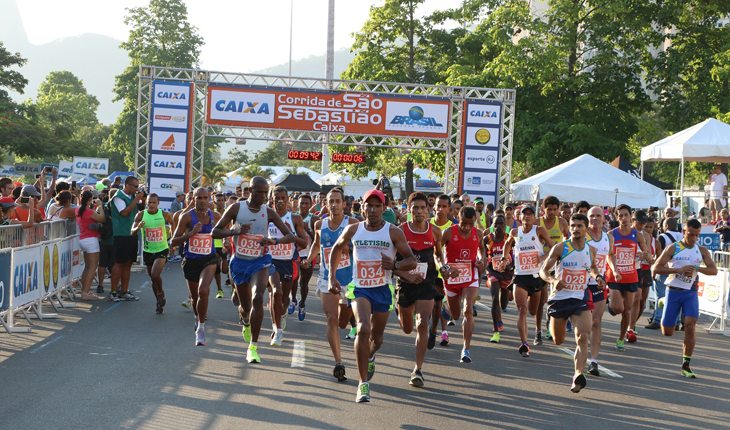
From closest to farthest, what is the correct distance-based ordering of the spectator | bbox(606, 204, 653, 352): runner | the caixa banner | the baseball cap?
bbox(606, 204, 653, 352): runner < the baseball cap < the spectator < the caixa banner

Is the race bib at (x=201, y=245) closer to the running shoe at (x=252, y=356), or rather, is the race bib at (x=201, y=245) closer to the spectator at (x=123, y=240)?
the running shoe at (x=252, y=356)

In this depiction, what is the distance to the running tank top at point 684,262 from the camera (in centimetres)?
1109

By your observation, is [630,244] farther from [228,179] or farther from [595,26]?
[228,179]

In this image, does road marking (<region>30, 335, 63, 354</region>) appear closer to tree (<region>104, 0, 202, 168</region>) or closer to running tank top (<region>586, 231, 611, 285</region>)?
running tank top (<region>586, 231, 611, 285</region>)

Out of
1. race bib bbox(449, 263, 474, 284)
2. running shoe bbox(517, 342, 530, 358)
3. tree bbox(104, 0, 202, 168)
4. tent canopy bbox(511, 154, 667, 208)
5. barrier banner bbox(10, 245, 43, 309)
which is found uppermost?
tree bbox(104, 0, 202, 168)

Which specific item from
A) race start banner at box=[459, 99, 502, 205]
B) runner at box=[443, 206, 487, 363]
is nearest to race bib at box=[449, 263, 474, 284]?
runner at box=[443, 206, 487, 363]

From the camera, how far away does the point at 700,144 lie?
2066cm

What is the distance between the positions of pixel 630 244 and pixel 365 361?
6190 mm

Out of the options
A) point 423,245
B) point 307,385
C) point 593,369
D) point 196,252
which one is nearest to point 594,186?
point 593,369

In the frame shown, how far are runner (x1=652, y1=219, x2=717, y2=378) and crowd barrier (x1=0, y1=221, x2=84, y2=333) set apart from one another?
7.99 metres

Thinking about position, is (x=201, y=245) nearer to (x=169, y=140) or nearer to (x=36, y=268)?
(x=36, y=268)

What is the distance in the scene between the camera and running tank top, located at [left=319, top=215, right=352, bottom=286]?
1077 cm

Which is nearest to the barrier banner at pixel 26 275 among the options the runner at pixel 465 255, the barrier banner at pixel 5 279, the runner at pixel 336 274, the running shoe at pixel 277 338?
the barrier banner at pixel 5 279

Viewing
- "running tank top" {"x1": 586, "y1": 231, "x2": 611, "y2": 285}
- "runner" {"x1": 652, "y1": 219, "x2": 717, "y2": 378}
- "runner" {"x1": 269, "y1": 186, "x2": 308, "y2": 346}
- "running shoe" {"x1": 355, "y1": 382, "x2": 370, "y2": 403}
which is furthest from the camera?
"runner" {"x1": 269, "y1": 186, "x2": 308, "y2": 346}
